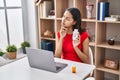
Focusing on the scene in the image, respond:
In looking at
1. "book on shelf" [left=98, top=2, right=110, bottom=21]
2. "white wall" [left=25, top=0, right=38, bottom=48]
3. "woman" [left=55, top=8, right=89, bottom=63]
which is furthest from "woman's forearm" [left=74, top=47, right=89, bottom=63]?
"white wall" [left=25, top=0, right=38, bottom=48]


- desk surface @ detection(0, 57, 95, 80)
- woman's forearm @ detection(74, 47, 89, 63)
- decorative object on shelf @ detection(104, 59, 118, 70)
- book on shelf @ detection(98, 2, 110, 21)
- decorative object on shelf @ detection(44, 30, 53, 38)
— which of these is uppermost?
book on shelf @ detection(98, 2, 110, 21)

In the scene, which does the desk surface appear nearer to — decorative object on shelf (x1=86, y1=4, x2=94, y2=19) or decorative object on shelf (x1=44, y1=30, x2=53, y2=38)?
decorative object on shelf (x1=86, y1=4, x2=94, y2=19)

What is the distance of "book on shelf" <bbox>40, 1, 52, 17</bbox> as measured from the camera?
299 centimetres

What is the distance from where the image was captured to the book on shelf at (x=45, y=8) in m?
2.99

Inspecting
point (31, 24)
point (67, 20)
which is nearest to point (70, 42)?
point (67, 20)

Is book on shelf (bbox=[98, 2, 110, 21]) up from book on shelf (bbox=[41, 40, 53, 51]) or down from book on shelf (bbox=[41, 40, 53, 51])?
up

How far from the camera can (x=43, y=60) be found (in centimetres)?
148

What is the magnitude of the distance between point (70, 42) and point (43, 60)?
62cm

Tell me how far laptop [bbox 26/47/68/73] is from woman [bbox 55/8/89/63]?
14.5 inches

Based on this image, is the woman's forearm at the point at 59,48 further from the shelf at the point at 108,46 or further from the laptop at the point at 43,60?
the shelf at the point at 108,46

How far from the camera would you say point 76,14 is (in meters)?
1.95

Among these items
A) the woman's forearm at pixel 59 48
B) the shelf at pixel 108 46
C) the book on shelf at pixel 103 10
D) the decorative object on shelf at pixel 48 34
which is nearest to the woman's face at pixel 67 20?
the woman's forearm at pixel 59 48

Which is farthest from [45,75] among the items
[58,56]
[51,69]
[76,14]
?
[76,14]

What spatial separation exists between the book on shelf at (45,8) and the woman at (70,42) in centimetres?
105
